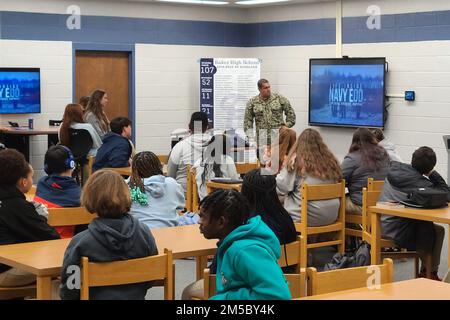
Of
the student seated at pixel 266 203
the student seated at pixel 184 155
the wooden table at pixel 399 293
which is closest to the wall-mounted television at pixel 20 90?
the student seated at pixel 184 155

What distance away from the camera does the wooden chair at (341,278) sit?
10.6 feet

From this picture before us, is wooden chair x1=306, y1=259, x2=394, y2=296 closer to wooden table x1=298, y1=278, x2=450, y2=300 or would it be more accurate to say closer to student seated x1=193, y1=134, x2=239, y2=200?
wooden table x1=298, y1=278, x2=450, y2=300

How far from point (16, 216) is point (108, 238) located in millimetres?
909

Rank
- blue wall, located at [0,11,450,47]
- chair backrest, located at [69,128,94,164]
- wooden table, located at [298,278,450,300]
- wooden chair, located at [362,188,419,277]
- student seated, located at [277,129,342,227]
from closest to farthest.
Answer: wooden table, located at [298,278,450,300] < wooden chair, located at [362,188,419,277] < student seated, located at [277,129,342,227] < chair backrest, located at [69,128,94,164] < blue wall, located at [0,11,450,47]

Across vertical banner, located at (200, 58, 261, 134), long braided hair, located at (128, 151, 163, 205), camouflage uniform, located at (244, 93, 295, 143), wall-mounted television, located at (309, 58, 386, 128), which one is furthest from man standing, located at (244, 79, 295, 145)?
long braided hair, located at (128, 151, 163, 205)

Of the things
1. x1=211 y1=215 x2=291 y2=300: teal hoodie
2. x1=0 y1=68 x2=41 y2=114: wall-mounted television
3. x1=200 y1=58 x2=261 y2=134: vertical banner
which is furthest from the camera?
x1=200 y1=58 x2=261 y2=134: vertical banner

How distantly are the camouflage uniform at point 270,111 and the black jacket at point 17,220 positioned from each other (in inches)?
275

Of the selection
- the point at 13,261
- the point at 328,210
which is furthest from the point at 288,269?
the point at 328,210

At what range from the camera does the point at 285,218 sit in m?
4.46

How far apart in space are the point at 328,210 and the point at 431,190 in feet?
3.17

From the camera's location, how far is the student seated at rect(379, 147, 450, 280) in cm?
561

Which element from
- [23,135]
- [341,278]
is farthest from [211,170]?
[23,135]

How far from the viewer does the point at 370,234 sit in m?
5.82

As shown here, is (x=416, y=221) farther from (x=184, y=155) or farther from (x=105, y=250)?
(x=105, y=250)
